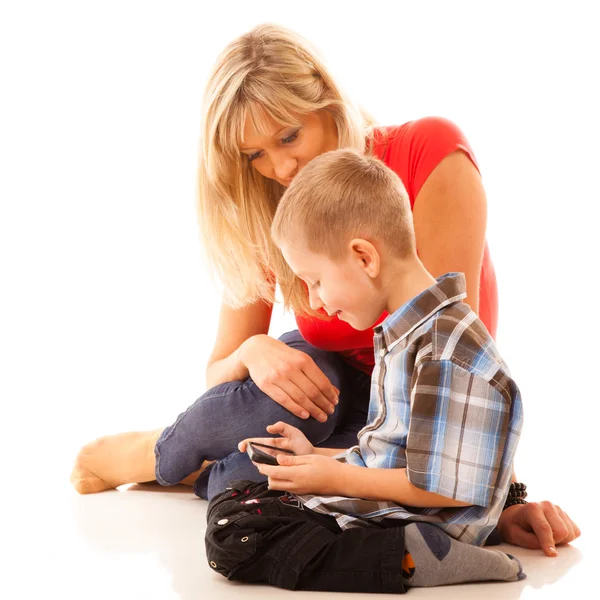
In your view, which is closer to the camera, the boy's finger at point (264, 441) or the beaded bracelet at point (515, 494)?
the boy's finger at point (264, 441)

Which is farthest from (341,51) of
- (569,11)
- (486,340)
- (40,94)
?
(486,340)

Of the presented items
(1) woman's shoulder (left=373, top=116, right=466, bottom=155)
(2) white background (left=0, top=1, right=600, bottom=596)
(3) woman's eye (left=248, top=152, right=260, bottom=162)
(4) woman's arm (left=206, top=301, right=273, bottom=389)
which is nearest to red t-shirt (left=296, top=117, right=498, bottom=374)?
(1) woman's shoulder (left=373, top=116, right=466, bottom=155)

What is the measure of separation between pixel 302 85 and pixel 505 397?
2.48 ft

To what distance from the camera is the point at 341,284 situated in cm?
144

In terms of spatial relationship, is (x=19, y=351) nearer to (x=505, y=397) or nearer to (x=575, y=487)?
(x=575, y=487)

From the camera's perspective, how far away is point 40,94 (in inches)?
126

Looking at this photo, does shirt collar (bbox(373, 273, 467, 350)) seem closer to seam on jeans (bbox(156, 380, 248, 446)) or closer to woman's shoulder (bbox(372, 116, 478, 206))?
woman's shoulder (bbox(372, 116, 478, 206))

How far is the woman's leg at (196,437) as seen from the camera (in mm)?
1883

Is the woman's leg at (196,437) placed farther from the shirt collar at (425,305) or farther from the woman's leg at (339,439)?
the shirt collar at (425,305)

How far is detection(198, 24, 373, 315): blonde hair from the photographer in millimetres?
1744

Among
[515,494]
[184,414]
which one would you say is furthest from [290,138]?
[515,494]

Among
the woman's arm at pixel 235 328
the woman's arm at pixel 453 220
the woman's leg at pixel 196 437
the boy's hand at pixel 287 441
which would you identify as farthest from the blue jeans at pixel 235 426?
the woman's arm at pixel 453 220

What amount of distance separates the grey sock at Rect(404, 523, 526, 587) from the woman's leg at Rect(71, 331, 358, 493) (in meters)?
0.54

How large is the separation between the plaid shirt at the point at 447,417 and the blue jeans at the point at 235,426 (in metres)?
0.44
